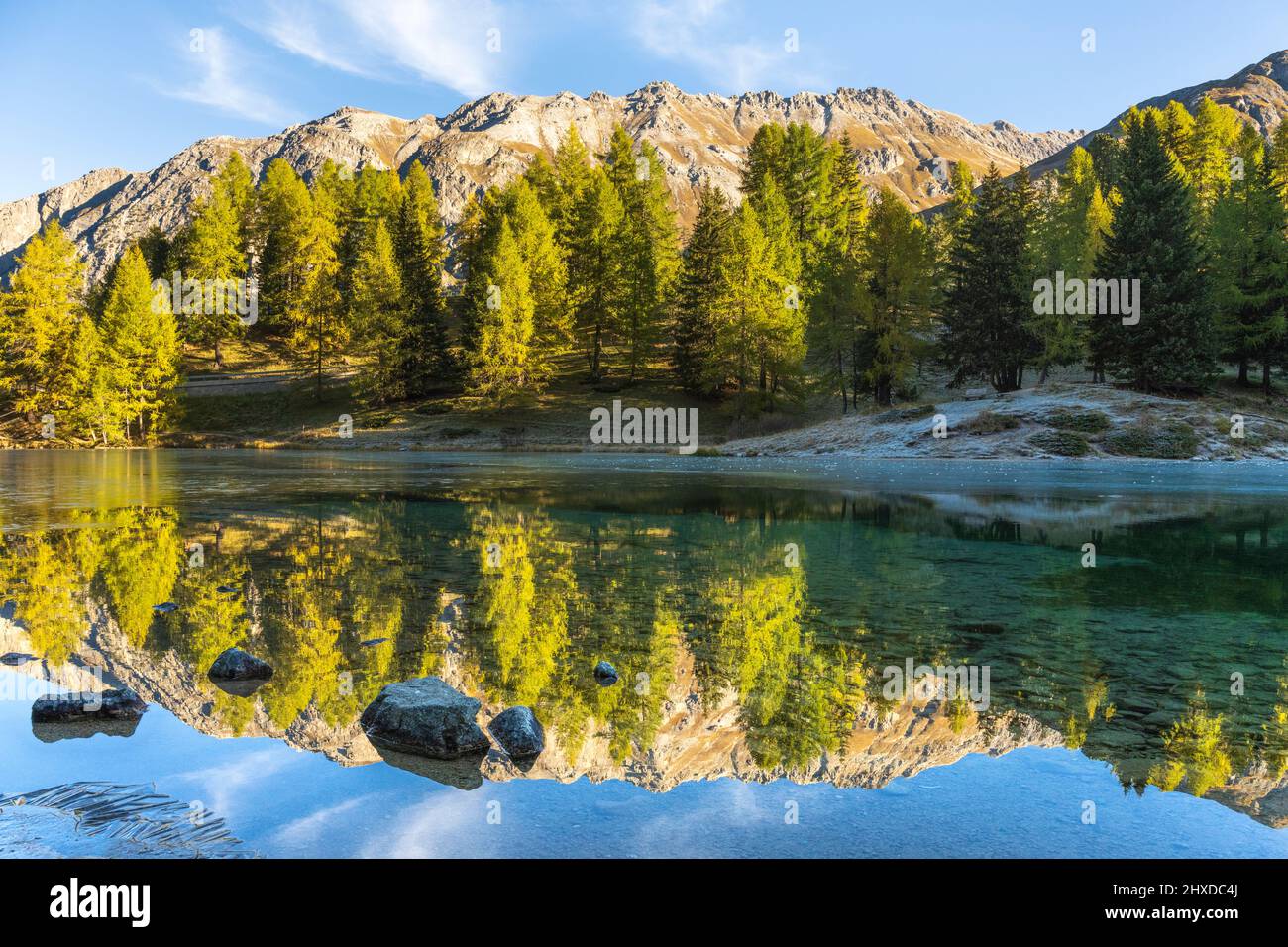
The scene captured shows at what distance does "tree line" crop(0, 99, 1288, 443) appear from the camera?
4678cm

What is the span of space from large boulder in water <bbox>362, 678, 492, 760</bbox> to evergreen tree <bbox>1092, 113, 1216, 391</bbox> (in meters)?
47.5

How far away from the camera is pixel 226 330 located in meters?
67.9

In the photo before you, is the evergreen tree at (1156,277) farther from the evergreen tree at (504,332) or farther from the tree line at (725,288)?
the evergreen tree at (504,332)

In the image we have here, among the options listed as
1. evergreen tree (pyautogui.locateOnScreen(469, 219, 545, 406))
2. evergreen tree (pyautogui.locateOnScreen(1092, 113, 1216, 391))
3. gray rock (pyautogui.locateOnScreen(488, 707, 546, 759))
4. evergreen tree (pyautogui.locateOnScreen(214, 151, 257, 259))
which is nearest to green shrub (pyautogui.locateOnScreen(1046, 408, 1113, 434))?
evergreen tree (pyautogui.locateOnScreen(1092, 113, 1216, 391))

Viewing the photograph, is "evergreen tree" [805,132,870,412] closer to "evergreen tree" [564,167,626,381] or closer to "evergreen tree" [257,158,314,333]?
"evergreen tree" [564,167,626,381]

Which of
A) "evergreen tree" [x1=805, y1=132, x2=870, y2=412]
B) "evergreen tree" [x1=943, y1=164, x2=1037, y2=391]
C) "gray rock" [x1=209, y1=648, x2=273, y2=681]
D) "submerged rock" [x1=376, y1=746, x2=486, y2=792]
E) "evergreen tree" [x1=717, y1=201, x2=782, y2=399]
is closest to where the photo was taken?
"submerged rock" [x1=376, y1=746, x2=486, y2=792]

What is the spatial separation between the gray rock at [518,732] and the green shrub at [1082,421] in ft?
118

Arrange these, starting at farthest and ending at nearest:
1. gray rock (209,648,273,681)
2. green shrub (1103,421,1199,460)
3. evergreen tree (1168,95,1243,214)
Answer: evergreen tree (1168,95,1243,214) → green shrub (1103,421,1199,460) → gray rock (209,648,273,681)

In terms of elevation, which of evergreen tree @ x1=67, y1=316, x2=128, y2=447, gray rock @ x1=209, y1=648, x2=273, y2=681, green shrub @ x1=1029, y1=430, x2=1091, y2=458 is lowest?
gray rock @ x1=209, y1=648, x2=273, y2=681

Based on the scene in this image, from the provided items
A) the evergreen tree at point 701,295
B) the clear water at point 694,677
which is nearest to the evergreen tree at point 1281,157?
the evergreen tree at point 701,295

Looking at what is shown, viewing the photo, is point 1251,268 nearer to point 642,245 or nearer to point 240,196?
point 642,245

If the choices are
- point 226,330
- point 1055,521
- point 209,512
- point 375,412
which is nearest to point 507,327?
point 375,412

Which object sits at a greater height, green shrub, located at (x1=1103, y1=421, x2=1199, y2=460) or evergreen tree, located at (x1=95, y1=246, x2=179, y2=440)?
evergreen tree, located at (x1=95, y1=246, x2=179, y2=440)

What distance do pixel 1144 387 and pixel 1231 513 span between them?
3124cm
